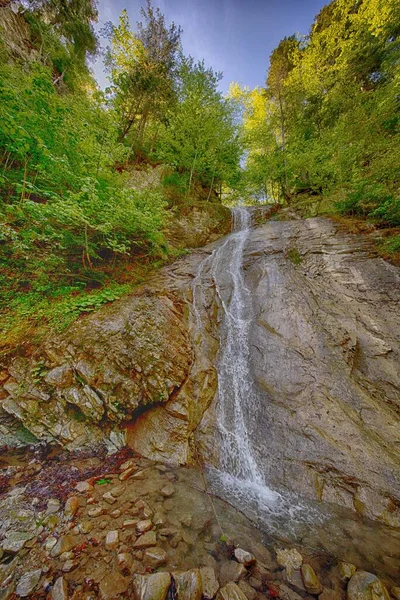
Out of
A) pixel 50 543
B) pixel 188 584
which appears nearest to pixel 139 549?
pixel 188 584

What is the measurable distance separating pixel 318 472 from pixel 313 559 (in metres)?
1.05

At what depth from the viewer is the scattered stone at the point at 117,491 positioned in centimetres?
300

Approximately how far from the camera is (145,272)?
680 centimetres

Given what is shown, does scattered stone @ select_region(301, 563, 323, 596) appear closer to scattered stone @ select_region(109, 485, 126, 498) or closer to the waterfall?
the waterfall

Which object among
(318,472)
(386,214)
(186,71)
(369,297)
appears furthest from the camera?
(186,71)

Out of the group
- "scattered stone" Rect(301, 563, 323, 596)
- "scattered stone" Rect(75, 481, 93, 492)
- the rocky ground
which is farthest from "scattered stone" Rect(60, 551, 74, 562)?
"scattered stone" Rect(301, 563, 323, 596)

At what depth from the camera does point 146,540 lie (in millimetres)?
2436

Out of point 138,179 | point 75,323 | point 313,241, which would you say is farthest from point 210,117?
point 75,323

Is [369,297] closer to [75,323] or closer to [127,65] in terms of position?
[75,323]

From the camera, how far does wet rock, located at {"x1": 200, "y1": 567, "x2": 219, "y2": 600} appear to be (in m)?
2.03

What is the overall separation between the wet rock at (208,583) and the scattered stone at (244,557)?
330 mm

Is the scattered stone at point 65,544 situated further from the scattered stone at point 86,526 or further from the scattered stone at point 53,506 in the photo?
the scattered stone at point 53,506

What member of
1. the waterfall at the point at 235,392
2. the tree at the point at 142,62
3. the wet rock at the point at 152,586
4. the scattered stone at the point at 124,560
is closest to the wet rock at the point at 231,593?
the wet rock at the point at 152,586

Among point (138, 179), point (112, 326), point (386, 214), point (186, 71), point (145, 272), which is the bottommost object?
point (112, 326)
